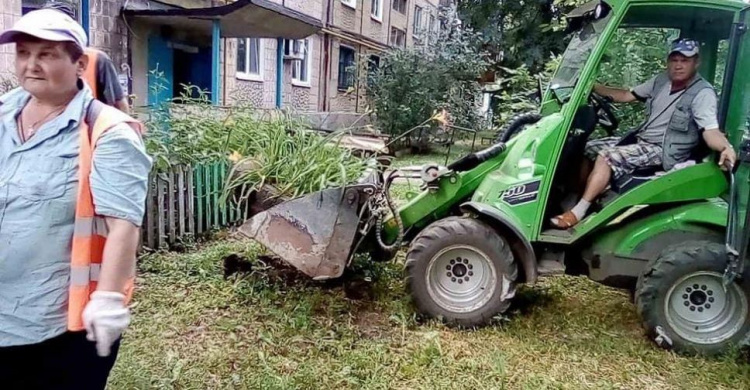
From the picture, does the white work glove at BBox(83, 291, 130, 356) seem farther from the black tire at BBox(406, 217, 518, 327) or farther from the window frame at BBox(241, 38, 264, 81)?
the window frame at BBox(241, 38, 264, 81)

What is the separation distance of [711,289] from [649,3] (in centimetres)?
172

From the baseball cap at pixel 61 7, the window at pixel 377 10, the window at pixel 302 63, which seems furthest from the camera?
the window at pixel 377 10

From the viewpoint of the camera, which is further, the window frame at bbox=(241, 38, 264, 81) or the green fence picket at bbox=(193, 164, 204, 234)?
the window frame at bbox=(241, 38, 264, 81)

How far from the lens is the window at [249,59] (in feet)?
43.1

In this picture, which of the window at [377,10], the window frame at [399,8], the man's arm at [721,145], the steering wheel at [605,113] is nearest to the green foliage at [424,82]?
the window at [377,10]

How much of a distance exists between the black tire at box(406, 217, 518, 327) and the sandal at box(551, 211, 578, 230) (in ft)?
1.17

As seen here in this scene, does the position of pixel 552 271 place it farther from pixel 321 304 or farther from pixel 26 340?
pixel 26 340

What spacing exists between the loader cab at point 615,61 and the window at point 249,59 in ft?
32.8

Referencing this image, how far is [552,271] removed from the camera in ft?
12.5

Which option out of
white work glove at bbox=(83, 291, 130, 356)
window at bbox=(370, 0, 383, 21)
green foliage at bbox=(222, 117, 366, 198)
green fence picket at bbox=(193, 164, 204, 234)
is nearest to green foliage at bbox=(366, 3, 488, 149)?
window at bbox=(370, 0, 383, 21)

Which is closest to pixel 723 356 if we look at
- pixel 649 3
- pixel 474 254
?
pixel 474 254

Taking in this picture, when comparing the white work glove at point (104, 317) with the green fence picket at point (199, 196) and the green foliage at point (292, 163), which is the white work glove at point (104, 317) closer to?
the green foliage at point (292, 163)

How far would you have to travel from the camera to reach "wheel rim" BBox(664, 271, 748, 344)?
3494 mm

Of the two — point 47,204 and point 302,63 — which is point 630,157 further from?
point 302,63
